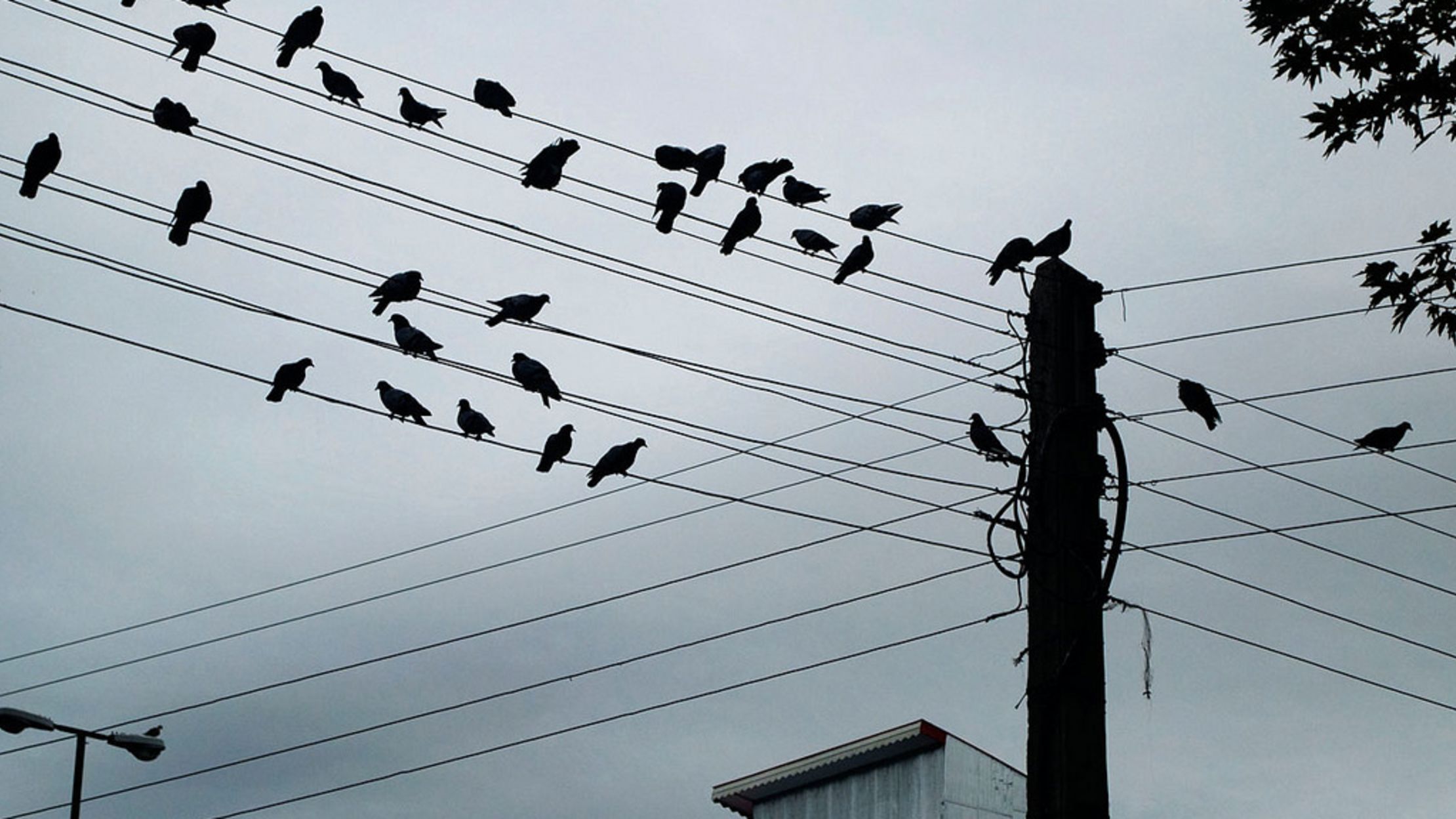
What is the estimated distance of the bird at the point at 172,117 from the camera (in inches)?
478

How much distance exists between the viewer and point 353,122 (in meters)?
12.3

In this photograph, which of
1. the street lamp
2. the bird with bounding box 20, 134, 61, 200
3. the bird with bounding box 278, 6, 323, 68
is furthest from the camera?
the street lamp

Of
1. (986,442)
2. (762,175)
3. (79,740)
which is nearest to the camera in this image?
(986,442)

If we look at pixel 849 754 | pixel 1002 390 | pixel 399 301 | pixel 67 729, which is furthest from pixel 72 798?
pixel 1002 390

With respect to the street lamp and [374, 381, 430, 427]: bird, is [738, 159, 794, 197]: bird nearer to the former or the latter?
[374, 381, 430, 427]: bird

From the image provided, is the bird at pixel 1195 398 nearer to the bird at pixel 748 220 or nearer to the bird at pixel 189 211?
the bird at pixel 748 220

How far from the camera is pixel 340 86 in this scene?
16984 millimetres

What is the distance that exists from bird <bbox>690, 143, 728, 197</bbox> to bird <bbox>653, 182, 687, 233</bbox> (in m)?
0.18

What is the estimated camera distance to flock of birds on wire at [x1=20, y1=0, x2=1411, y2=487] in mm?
13867

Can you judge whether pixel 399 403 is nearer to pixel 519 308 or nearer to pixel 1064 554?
pixel 519 308

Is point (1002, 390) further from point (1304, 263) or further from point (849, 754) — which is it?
point (849, 754)

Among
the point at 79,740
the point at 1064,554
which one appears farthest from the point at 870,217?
the point at 79,740

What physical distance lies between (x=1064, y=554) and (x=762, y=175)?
24.4 feet

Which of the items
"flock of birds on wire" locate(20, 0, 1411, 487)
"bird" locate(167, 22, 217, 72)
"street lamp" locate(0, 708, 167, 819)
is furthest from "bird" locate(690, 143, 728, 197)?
"street lamp" locate(0, 708, 167, 819)
